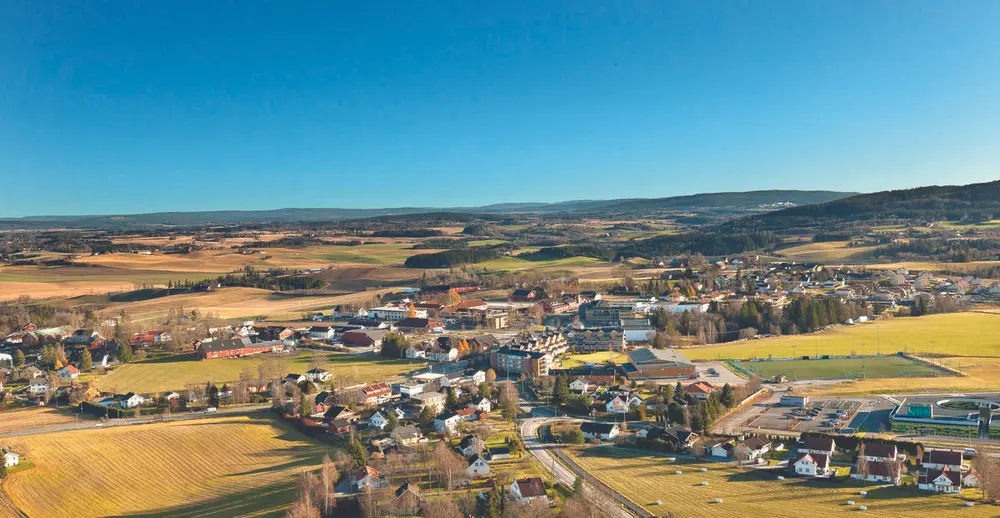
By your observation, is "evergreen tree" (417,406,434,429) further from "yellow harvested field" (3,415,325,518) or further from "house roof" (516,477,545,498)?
"house roof" (516,477,545,498)

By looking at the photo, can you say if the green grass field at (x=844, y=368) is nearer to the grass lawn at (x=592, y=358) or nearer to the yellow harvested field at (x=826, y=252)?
the grass lawn at (x=592, y=358)

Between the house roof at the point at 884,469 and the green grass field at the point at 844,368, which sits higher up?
the house roof at the point at 884,469

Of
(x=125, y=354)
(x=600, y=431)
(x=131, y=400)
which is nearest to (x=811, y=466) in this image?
(x=600, y=431)

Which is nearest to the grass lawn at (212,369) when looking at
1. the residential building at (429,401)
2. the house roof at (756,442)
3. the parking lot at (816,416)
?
the residential building at (429,401)

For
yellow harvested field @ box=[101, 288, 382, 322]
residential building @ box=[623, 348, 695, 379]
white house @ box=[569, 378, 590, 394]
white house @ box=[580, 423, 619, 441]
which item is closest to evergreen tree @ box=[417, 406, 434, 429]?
white house @ box=[580, 423, 619, 441]

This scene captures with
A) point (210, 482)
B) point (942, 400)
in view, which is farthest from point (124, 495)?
point (942, 400)

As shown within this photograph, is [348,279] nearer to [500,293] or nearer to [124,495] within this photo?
[500,293]
